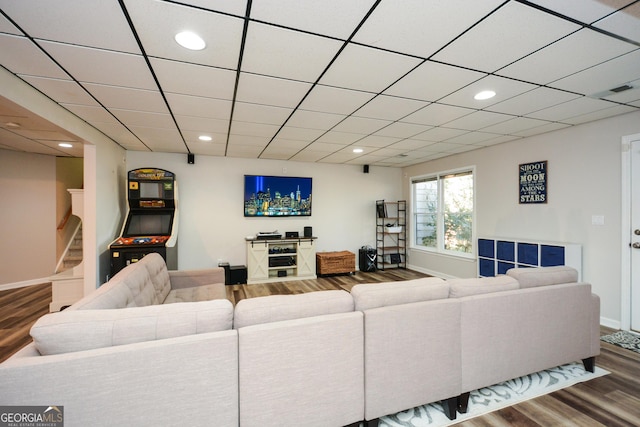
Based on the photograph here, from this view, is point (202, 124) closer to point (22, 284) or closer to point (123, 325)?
point (123, 325)

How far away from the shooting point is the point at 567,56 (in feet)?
6.59

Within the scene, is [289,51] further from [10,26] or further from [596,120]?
[596,120]

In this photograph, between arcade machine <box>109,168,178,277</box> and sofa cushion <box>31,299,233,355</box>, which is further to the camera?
arcade machine <box>109,168,178,277</box>

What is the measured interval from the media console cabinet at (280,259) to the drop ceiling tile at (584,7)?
474 centimetres

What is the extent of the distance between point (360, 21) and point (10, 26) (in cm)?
210

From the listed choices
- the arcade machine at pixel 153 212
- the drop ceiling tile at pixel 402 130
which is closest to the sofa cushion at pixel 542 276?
the drop ceiling tile at pixel 402 130

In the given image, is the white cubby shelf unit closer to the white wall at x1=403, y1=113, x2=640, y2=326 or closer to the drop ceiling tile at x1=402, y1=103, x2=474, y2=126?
the white wall at x1=403, y1=113, x2=640, y2=326

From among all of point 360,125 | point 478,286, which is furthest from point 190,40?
point 478,286

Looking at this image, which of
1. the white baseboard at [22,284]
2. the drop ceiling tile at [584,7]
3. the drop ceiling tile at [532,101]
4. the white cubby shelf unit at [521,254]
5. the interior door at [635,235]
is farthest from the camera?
the white baseboard at [22,284]

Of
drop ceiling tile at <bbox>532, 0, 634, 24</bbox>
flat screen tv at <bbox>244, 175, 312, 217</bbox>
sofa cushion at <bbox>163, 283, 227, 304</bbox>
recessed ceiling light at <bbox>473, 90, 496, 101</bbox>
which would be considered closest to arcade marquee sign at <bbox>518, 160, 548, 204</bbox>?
recessed ceiling light at <bbox>473, 90, 496, 101</bbox>

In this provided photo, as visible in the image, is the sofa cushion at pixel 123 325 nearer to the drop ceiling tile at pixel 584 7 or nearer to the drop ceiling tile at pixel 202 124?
the drop ceiling tile at pixel 584 7

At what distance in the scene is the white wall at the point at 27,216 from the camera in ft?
15.8

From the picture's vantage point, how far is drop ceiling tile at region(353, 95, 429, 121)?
2.80 m

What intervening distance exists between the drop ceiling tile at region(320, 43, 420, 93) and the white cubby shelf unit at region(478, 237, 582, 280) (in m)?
3.19
